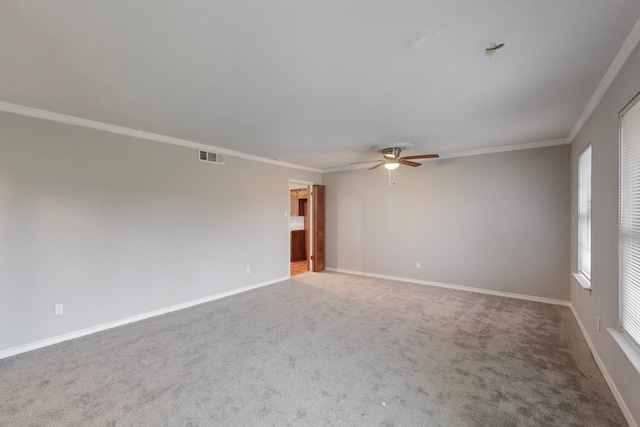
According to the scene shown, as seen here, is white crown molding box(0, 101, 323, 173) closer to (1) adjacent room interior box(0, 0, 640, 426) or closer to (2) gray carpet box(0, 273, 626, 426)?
(1) adjacent room interior box(0, 0, 640, 426)

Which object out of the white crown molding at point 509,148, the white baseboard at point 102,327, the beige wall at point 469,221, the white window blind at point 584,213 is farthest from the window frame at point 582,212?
the white baseboard at point 102,327

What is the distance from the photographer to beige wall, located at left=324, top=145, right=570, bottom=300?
Answer: 4.24 m

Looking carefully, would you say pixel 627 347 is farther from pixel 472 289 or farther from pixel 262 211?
pixel 262 211

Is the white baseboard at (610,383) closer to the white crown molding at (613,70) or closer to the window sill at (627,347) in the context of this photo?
the window sill at (627,347)

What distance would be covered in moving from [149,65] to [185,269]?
3014mm

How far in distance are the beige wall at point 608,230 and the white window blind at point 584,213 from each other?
0.59m

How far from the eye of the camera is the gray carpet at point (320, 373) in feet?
6.21

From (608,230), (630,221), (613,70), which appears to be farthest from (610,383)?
(613,70)

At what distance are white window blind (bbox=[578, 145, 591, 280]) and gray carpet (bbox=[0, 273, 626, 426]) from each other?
78 centimetres

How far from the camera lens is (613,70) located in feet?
6.69

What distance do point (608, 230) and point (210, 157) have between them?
486 cm

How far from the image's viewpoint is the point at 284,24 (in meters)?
1.56

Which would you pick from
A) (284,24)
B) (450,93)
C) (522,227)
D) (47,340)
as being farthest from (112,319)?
(522,227)

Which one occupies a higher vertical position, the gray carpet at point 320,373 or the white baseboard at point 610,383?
the white baseboard at point 610,383
